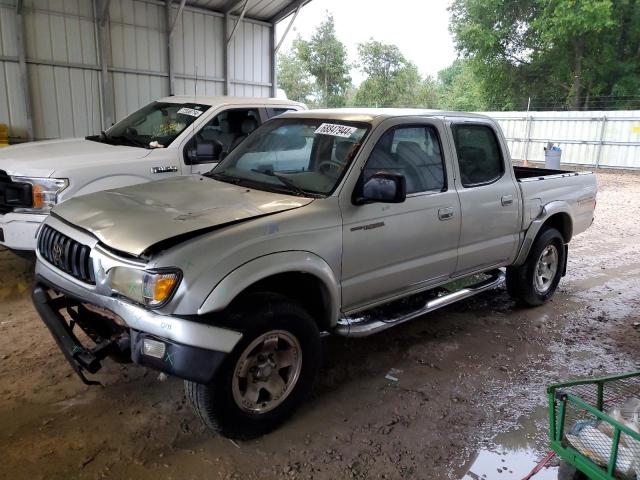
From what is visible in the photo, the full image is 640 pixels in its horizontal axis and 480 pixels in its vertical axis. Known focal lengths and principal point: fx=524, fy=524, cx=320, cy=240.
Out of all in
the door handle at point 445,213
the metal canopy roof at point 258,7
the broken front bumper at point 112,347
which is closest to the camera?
the broken front bumper at point 112,347

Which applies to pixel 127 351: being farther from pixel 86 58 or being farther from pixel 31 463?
pixel 86 58

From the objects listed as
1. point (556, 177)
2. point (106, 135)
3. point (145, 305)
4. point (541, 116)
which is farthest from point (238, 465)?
point (541, 116)

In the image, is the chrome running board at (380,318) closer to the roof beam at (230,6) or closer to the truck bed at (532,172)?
the truck bed at (532,172)

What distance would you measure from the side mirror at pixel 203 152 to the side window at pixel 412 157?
94.5 inches

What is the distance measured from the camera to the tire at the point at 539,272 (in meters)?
5.18

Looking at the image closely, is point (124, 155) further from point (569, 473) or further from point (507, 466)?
point (569, 473)

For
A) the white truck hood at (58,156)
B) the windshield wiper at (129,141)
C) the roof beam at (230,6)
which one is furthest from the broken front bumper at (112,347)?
the roof beam at (230,6)

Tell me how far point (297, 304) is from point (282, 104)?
4.39m

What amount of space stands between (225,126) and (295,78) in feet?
116

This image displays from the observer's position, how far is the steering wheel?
353 centimetres

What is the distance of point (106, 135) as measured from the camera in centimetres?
640

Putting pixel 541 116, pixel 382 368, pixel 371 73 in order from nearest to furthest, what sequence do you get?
pixel 382 368 < pixel 541 116 < pixel 371 73

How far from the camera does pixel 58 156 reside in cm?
520

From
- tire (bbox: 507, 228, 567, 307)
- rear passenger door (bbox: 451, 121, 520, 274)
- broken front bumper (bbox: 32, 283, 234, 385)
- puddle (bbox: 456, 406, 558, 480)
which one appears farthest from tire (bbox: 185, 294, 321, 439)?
tire (bbox: 507, 228, 567, 307)
